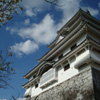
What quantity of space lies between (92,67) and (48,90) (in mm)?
6578

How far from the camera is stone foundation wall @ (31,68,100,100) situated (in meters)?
10.5

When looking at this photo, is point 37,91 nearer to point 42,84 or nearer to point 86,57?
point 42,84

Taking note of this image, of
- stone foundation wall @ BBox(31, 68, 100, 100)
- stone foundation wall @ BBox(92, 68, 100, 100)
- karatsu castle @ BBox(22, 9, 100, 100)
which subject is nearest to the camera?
stone foundation wall @ BBox(92, 68, 100, 100)

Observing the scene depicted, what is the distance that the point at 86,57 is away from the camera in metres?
11.4

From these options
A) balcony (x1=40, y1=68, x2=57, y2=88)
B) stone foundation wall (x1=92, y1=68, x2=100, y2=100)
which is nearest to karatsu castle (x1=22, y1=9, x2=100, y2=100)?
balcony (x1=40, y1=68, x2=57, y2=88)

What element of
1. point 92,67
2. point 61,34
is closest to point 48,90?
point 92,67

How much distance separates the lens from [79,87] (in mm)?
11461

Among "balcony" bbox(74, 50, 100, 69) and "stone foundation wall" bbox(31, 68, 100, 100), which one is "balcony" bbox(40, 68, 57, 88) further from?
"balcony" bbox(74, 50, 100, 69)

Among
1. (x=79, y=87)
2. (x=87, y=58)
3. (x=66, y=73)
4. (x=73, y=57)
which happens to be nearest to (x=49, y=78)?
(x=66, y=73)

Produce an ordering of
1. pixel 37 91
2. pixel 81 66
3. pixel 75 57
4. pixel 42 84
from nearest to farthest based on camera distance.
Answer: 1. pixel 81 66
2. pixel 75 57
3. pixel 42 84
4. pixel 37 91

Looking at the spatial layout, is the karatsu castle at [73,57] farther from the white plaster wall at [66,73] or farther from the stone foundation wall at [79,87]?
the stone foundation wall at [79,87]

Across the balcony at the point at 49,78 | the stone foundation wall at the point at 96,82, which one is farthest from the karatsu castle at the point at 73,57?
the stone foundation wall at the point at 96,82

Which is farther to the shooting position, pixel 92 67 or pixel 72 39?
pixel 72 39

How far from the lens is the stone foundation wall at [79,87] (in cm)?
1048
